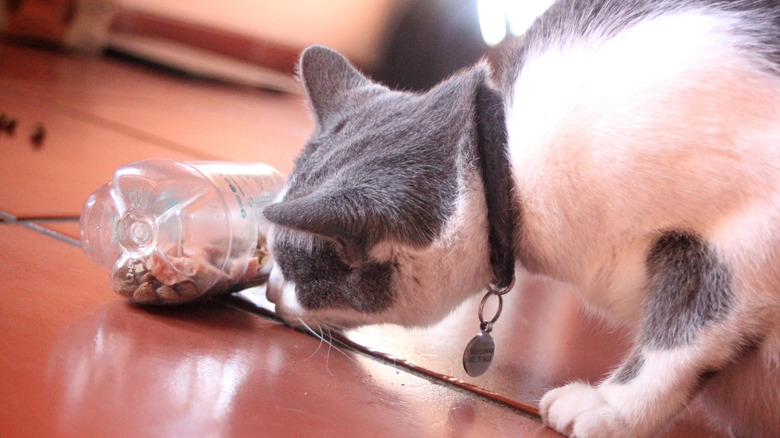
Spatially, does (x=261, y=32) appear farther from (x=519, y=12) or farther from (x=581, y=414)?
(x=581, y=414)

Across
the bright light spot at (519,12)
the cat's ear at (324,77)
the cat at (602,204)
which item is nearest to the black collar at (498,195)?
the cat at (602,204)

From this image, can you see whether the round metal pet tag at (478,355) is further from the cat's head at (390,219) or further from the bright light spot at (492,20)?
the bright light spot at (492,20)

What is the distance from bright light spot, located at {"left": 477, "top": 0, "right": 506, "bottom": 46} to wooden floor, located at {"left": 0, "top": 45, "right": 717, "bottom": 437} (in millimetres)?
1196

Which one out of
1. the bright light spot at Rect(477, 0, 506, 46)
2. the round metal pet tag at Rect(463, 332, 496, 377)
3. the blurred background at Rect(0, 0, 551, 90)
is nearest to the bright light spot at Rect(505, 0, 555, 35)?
the bright light spot at Rect(477, 0, 506, 46)

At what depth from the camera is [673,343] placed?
95 cm

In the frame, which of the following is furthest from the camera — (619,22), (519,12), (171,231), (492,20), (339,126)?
(492,20)

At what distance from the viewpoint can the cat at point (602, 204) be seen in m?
0.94

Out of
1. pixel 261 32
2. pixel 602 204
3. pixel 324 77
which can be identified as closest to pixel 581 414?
pixel 602 204

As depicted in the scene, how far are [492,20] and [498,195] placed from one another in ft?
6.33

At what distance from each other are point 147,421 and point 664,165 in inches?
29.9

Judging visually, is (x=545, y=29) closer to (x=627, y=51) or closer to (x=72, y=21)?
(x=627, y=51)

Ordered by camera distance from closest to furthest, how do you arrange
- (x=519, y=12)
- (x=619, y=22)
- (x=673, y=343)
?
(x=673, y=343), (x=619, y=22), (x=519, y=12)

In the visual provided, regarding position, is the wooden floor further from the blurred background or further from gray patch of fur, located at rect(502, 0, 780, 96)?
the blurred background

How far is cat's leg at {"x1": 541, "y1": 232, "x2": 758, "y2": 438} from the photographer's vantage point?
3.04ft
